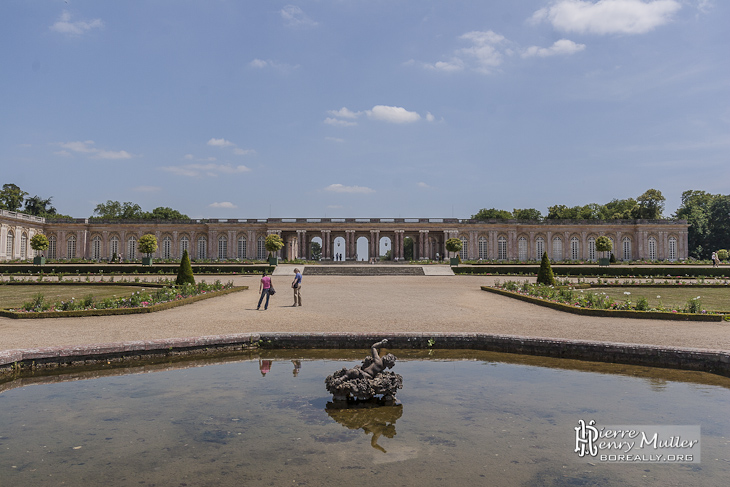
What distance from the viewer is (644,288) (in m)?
24.3

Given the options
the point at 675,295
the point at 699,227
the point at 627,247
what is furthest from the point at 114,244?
the point at 699,227

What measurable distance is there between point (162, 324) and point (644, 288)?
22.0 meters

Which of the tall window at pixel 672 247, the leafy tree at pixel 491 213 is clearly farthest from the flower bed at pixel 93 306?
the leafy tree at pixel 491 213

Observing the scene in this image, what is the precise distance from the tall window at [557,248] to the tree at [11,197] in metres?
70.9

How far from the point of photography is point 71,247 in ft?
203

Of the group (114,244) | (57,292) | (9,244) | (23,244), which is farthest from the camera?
(114,244)

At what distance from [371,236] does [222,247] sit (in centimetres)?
1887

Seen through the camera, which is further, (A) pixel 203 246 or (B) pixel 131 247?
(A) pixel 203 246

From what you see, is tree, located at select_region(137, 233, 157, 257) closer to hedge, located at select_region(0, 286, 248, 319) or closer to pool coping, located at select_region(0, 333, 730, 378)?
hedge, located at select_region(0, 286, 248, 319)

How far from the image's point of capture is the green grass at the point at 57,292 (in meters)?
17.7

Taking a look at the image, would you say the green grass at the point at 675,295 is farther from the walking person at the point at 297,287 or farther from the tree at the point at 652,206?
the tree at the point at 652,206

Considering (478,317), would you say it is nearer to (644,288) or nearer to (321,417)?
(321,417)

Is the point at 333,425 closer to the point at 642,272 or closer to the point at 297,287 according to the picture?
the point at 297,287

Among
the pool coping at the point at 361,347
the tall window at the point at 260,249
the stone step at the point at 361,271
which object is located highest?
the tall window at the point at 260,249
